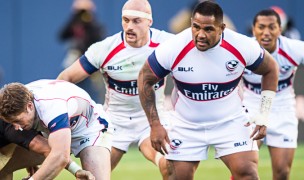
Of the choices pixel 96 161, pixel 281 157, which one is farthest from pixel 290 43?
pixel 96 161

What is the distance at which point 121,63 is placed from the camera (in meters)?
10.1

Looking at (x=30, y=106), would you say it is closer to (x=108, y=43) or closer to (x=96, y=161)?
(x=96, y=161)

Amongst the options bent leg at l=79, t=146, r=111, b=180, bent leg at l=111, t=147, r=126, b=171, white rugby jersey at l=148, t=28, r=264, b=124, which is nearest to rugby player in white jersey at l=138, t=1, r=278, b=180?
white rugby jersey at l=148, t=28, r=264, b=124

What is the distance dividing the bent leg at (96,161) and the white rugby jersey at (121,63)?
4.60 ft

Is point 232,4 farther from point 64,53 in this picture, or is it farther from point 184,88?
point 184,88

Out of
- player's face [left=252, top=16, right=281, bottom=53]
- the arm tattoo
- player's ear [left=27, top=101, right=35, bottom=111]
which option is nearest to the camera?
player's ear [left=27, top=101, right=35, bottom=111]

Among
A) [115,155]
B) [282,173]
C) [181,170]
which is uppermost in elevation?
[181,170]

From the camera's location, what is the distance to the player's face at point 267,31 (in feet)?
35.6

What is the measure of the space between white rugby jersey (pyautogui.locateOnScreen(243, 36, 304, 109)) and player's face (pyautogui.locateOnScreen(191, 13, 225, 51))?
7.61 ft

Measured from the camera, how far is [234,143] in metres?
8.84

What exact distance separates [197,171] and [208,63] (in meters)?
5.19

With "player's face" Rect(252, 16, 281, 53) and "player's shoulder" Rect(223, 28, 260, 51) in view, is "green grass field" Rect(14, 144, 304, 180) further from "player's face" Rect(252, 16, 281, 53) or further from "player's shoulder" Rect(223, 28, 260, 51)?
"player's shoulder" Rect(223, 28, 260, 51)

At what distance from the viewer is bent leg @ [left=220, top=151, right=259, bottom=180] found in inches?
338

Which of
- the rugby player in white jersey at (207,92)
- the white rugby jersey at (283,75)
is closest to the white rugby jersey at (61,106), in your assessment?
the rugby player in white jersey at (207,92)
